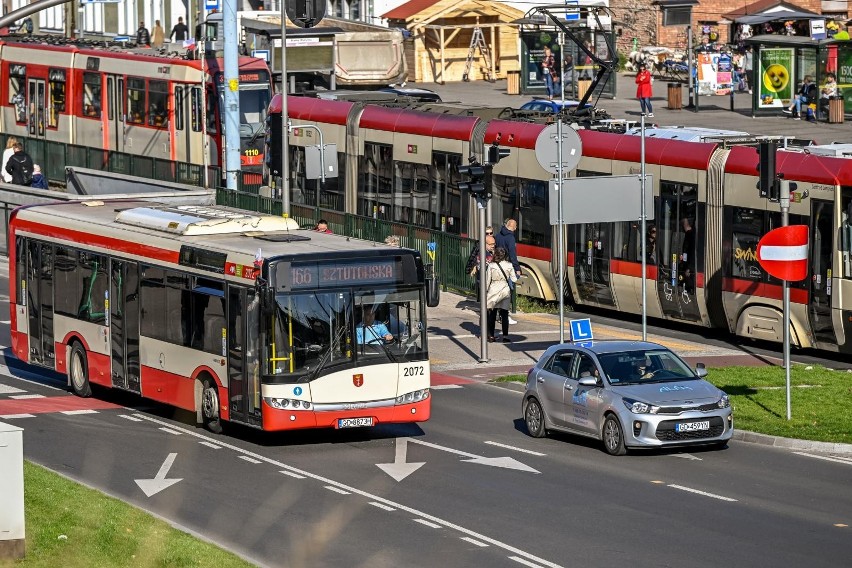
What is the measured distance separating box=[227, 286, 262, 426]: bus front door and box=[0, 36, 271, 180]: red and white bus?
24.5m

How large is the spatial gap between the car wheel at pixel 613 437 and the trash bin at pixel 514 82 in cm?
4732

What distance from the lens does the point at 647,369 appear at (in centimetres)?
2097

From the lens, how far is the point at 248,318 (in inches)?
811

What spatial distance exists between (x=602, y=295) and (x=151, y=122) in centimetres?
1906

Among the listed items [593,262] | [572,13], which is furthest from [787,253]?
[572,13]

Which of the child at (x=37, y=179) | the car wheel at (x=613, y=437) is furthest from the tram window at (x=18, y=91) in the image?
the car wheel at (x=613, y=437)

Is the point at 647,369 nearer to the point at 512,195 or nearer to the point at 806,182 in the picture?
the point at 806,182

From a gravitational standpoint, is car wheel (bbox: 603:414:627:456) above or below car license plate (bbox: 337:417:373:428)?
below

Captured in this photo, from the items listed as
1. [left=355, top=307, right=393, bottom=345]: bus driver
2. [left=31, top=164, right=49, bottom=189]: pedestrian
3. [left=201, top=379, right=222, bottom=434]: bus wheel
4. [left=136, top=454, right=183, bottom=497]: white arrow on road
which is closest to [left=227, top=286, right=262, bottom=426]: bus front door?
[left=201, top=379, right=222, bottom=434]: bus wheel

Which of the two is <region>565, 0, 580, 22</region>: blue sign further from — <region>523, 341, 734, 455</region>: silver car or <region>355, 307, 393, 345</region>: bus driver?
<region>355, 307, 393, 345</region>: bus driver

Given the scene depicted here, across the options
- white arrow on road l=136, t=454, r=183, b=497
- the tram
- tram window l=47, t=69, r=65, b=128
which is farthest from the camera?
tram window l=47, t=69, r=65, b=128

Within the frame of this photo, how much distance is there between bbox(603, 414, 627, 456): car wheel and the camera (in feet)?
66.9

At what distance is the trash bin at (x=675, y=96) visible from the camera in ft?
196

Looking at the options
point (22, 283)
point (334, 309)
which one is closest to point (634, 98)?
point (22, 283)
